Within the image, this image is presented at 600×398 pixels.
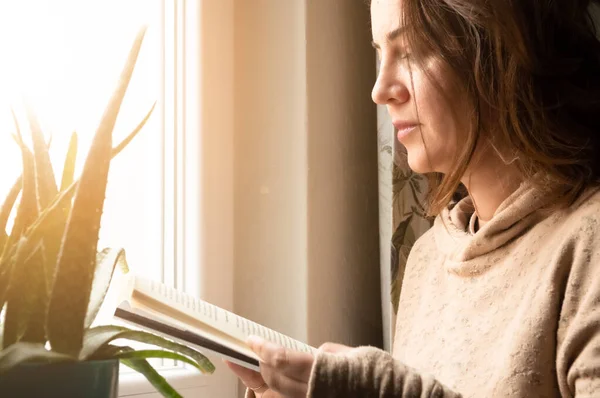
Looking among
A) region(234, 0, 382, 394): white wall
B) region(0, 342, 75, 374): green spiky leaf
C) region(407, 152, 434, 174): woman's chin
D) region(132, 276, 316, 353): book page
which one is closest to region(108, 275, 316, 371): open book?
region(132, 276, 316, 353): book page

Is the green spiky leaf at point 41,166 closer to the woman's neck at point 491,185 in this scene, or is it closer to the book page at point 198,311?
the book page at point 198,311

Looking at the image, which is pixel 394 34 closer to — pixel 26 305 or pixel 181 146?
pixel 181 146

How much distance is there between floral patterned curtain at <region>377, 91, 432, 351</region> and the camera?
3.73 ft

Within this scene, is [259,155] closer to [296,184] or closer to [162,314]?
[296,184]

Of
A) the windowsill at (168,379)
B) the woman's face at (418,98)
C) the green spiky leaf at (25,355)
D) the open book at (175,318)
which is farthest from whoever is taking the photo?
the windowsill at (168,379)

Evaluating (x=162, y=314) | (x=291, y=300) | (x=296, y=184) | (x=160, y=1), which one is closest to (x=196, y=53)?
(x=160, y=1)

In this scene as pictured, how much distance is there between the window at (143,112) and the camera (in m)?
1.09

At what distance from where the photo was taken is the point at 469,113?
868mm

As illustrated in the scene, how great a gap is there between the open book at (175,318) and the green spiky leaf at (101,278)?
0.11 feet

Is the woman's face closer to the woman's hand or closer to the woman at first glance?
the woman

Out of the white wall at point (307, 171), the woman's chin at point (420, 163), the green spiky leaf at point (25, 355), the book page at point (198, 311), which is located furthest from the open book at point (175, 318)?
the white wall at point (307, 171)

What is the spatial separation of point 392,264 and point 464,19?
0.44 m

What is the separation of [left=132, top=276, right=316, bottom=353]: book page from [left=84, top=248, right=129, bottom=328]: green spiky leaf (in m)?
0.04

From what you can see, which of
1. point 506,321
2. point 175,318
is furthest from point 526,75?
point 175,318
